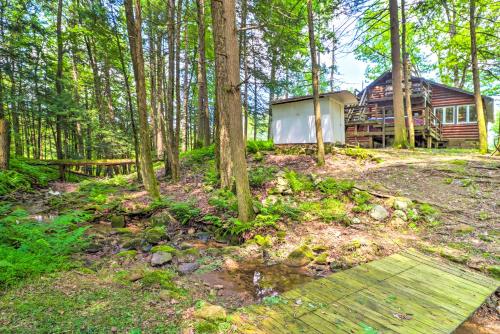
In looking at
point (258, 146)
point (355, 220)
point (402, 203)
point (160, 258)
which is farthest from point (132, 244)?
point (258, 146)

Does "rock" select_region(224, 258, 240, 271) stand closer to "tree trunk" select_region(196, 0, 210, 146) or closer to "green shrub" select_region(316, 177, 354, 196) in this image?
"green shrub" select_region(316, 177, 354, 196)

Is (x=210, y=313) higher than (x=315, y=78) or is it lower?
lower

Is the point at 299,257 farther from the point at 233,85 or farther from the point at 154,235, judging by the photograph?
the point at 233,85

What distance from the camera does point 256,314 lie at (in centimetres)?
285

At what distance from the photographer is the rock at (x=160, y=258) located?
4.43m

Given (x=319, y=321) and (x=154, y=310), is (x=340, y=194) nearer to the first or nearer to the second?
(x=319, y=321)

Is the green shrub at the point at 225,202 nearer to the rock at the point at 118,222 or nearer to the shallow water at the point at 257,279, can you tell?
the rock at the point at 118,222

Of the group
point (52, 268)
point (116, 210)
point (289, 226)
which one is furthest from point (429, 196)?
point (116, 210)

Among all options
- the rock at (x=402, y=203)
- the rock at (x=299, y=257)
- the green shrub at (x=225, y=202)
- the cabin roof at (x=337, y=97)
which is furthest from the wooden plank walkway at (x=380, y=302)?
the cabin roof at (x=337, y=97)

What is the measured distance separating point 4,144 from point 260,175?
934cm

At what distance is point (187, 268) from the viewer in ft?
14.5

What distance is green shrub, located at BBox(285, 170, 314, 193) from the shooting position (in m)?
8.37

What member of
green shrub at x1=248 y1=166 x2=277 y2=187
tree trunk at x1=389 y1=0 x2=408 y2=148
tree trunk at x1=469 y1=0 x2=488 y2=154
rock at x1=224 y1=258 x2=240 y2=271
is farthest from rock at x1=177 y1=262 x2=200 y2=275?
tree trunk at x1=469 y1=0 x2=488 y2=154

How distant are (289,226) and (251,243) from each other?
1.21m
